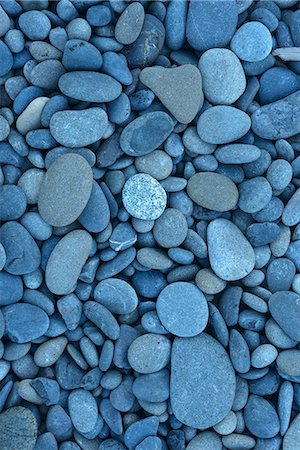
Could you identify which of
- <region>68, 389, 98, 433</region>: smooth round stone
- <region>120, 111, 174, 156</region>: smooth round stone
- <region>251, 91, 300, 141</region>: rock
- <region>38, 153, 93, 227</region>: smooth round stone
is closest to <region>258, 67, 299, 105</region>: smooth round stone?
<region>251, 91, 300, 141</region>: rock

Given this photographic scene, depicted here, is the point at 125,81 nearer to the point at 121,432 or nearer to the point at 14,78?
the point at 14,78

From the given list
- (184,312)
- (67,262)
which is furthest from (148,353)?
(67,262)

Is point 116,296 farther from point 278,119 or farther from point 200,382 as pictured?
point 278,119

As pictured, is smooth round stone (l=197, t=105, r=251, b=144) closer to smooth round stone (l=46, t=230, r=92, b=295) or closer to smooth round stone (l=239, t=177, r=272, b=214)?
smooth round stone (l=239, t=177, r=272, b=214)

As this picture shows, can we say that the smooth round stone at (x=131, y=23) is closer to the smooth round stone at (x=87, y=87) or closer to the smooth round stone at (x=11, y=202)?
the smooth round stone at (x=87, y=87)

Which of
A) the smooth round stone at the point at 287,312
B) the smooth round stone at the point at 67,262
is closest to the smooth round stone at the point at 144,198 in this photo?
the smooth round stone at the point at 67,262
